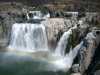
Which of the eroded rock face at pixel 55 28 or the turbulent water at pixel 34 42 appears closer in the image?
the turbulent water at pixel 34 42

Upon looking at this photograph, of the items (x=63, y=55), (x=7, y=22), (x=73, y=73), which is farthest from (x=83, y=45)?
(x=7, y=22)

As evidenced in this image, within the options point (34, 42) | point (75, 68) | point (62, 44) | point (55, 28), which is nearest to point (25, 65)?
point (62, 44)

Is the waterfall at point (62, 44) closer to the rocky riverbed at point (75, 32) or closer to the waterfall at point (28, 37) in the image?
the rocky riverbed at point (75, 32)

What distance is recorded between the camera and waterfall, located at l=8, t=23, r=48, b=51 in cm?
2428

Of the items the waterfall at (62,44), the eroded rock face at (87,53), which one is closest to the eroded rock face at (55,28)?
the waterfall at (62,44)

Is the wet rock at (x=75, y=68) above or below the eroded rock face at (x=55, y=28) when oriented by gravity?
below

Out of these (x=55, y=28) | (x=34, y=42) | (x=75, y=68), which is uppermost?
(x=55, y=28)

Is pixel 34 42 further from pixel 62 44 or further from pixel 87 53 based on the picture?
pixel 87 53

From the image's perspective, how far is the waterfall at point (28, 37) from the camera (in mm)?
24281

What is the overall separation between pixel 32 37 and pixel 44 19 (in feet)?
7.76

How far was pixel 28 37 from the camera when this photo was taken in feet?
80.8

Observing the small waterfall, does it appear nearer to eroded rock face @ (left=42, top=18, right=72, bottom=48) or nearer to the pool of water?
eroded rock face @ (left=42, top=18, right=72, bottom=48)

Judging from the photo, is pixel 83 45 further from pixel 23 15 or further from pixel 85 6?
pixel 85 6

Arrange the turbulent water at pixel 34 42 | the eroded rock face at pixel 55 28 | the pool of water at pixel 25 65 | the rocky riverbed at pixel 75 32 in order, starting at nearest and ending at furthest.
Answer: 1. the rocky riverbed at pixel 75 32
2. the pool of water at pixel 25 65
3. the turbulent water at pixel 34 42
4. the eroded rock face at pixel 55 28
